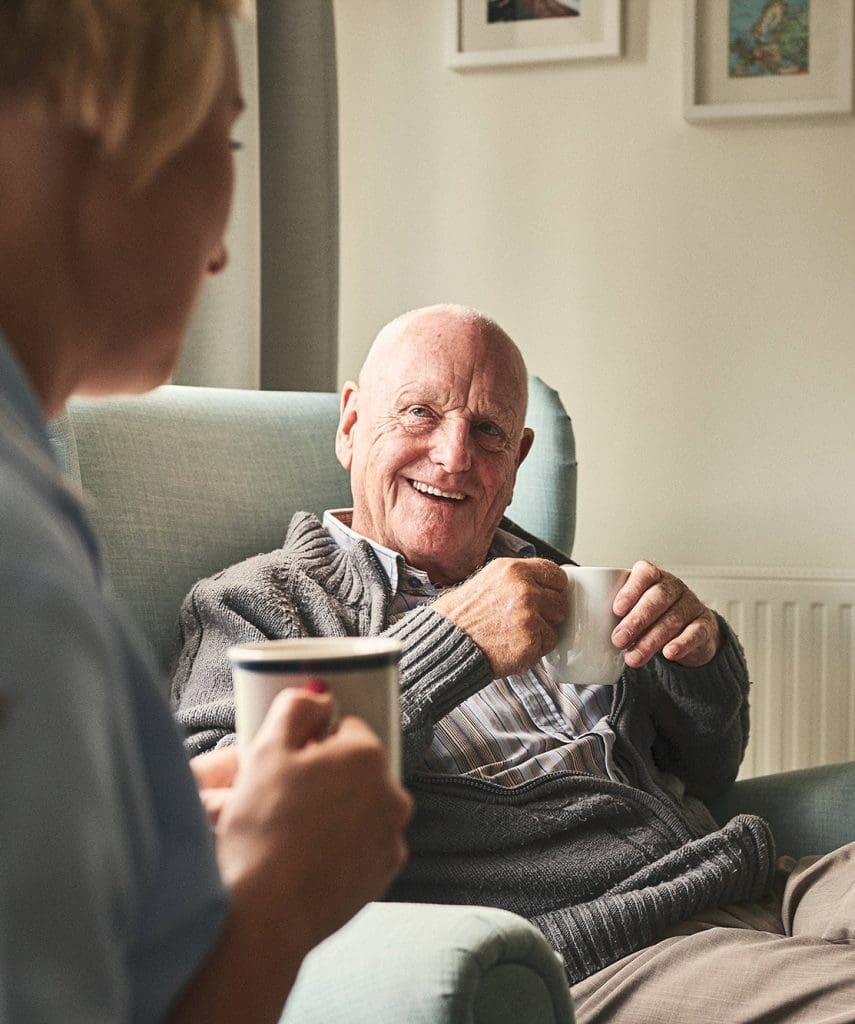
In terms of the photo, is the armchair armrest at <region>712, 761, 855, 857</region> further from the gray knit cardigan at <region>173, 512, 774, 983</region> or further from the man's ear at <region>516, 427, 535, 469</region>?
the man's ear at <region>516, 427, 535, 469</region>

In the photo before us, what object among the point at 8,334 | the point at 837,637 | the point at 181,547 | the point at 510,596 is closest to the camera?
the point at 8,334

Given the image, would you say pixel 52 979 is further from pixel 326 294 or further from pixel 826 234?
pixel 826 234

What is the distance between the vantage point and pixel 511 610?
1.29 meters

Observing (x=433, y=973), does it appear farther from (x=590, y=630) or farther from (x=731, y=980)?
(x=590, y=630)

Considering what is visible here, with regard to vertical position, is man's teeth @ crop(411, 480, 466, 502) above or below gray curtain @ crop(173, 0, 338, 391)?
below

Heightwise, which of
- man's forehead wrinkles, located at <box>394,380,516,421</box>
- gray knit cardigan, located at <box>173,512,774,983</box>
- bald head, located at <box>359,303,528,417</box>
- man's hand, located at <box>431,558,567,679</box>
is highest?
bald head, located at <box>359,303,528,417</box>

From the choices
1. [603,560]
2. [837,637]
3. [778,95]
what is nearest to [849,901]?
[837,637]

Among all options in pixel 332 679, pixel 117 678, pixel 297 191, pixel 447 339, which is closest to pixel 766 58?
pixel 297 191

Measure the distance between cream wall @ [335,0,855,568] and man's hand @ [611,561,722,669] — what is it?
115cm

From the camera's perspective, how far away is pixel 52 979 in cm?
37

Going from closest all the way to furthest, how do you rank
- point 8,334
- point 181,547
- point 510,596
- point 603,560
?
point 8,334 → point 510,596 → point 181,547 → point 603,560

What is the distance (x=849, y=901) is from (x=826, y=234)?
5.28 ft

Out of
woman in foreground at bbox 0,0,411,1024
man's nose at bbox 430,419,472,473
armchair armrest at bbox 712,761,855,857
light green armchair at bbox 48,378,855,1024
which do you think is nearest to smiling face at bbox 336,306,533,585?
man's nose at bbox 430,419,472,473

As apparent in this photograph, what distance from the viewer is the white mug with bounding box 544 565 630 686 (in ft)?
4.33
